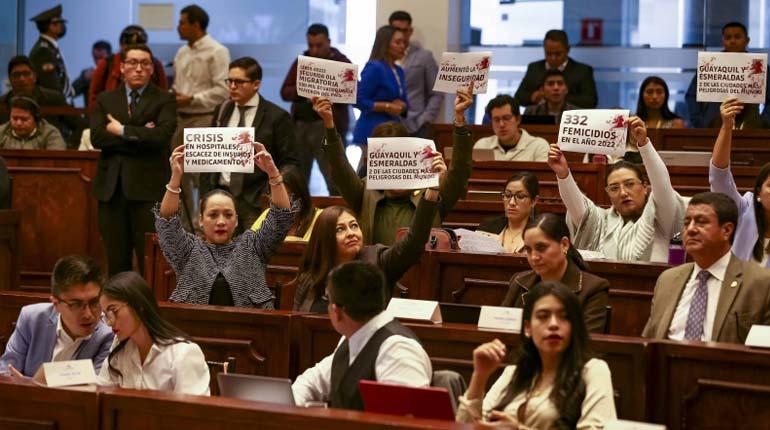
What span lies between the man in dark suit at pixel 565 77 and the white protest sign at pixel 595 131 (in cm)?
310

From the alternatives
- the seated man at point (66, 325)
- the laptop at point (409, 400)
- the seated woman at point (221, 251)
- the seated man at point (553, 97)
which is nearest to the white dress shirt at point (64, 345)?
the seated man at point (66, 325)

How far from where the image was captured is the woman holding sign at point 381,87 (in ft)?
27.5

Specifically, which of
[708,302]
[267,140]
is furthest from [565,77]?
[708,302]

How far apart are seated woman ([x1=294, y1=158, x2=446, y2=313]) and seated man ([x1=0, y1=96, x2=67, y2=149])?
13.0 ft

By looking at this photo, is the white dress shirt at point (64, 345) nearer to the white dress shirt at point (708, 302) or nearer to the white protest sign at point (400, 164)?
the white protest sign at point (400, 164)

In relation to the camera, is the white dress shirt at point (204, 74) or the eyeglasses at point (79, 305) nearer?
the eyeglasses at point (79, 305)

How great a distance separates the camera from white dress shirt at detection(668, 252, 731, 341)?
4258 mm

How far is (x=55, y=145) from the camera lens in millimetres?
8188

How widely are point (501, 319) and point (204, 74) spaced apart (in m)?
5.06

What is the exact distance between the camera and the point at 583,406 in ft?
10.9

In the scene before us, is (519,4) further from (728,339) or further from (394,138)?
(728,339)

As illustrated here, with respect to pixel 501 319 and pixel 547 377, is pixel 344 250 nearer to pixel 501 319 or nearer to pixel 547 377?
pixel 501 319

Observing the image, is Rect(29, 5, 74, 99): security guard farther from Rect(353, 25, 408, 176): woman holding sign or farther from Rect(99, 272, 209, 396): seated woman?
Rect(99, 272, 209, 396): seated woman

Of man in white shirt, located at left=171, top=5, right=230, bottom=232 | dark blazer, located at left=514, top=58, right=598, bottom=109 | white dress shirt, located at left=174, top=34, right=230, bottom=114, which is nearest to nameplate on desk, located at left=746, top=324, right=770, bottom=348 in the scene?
dark blazer, located at left=514, top=58, right=598, bottom=109
